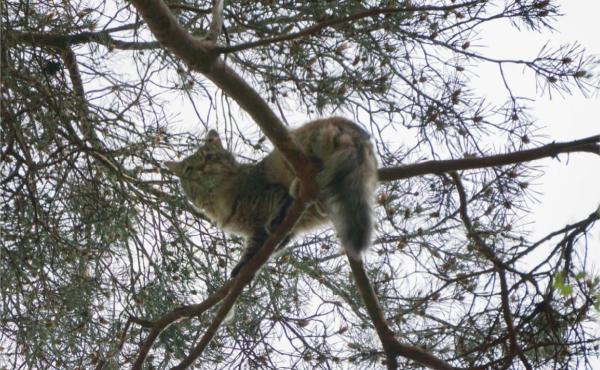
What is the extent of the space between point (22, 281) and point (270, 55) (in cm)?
140

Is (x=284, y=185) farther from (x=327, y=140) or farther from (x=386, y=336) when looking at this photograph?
(x=386, y=336)

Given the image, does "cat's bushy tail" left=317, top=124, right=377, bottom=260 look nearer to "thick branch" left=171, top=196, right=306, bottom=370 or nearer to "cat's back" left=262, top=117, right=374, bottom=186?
"cat's back" left=262, top=117, right=374, bottom=186

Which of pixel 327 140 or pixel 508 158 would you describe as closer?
pixel 508 158

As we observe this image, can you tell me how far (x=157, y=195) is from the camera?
2824 millimetres

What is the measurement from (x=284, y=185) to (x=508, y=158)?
103cm

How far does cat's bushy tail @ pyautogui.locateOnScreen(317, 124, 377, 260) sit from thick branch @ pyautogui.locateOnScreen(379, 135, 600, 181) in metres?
0.19

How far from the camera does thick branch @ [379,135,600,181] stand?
7.48 ft

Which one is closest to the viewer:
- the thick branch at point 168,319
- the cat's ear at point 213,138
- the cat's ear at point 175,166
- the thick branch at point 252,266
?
the thick branch at point 252,266

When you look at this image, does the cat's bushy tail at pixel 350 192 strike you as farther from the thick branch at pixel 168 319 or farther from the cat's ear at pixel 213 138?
the cat's ear at pixel 213 138

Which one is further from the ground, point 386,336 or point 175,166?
point 175,166

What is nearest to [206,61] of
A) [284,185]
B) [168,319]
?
[168,319]

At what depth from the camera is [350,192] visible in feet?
8.48

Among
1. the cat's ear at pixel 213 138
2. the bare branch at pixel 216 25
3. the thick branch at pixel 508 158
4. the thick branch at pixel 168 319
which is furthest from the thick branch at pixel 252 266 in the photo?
the cat's ear at pixel 213 138

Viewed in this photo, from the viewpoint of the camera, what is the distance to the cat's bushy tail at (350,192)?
2.53 m
